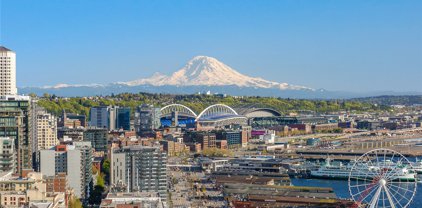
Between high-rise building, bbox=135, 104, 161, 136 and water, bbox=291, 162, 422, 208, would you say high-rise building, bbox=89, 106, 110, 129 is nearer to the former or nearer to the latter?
high-rise building, bbox=135, 104, 161, 136

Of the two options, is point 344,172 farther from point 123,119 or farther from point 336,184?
point 123,119

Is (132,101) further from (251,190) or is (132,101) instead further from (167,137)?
(251,190)

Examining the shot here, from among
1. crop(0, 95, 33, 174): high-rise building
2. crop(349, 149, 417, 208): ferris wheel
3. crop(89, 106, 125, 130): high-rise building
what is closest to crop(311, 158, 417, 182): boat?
crop(349, 149, 417, 208): ferris wheel

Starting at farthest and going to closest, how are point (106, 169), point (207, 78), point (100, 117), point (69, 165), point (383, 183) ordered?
point (207, 78), point (100, 117), point (106, 169), point (69, 165), point (383, 183)

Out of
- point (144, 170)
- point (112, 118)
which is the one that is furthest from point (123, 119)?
point (144, 170)

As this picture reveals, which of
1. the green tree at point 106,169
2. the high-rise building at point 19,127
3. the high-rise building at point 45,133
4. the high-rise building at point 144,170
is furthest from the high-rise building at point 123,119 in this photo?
the high-rise building at point 144,170
